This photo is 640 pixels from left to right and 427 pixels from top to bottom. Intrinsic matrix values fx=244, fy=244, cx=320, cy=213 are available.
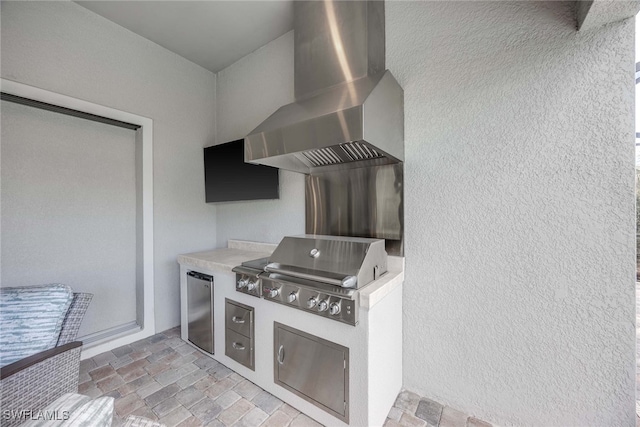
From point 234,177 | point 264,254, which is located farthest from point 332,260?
point 234,177

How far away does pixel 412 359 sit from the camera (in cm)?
188

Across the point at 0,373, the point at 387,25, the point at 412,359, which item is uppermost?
the point at 387,25

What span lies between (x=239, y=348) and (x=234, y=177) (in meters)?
1.77

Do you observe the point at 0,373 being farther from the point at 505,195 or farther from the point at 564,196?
the point at 564,196

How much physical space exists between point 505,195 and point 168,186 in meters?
3.27

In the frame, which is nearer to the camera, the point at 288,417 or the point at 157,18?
the point at 288,417

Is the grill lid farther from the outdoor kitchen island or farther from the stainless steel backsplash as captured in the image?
the stainless steel backsplash

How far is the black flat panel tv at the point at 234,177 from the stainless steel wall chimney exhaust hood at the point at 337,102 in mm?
540

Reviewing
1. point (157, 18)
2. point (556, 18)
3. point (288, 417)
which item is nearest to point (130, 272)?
point (288, 417)

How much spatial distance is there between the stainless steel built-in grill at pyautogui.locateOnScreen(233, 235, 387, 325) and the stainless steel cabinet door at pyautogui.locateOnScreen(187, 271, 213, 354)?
0.53 m

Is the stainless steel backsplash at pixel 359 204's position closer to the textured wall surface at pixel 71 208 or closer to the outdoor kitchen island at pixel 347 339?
the outdoor kitchen island at pixel 347 339

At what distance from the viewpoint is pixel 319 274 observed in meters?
1.60

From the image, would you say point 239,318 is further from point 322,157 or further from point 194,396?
point 322,157

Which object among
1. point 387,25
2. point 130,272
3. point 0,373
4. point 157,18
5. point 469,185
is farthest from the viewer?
point 130,272
